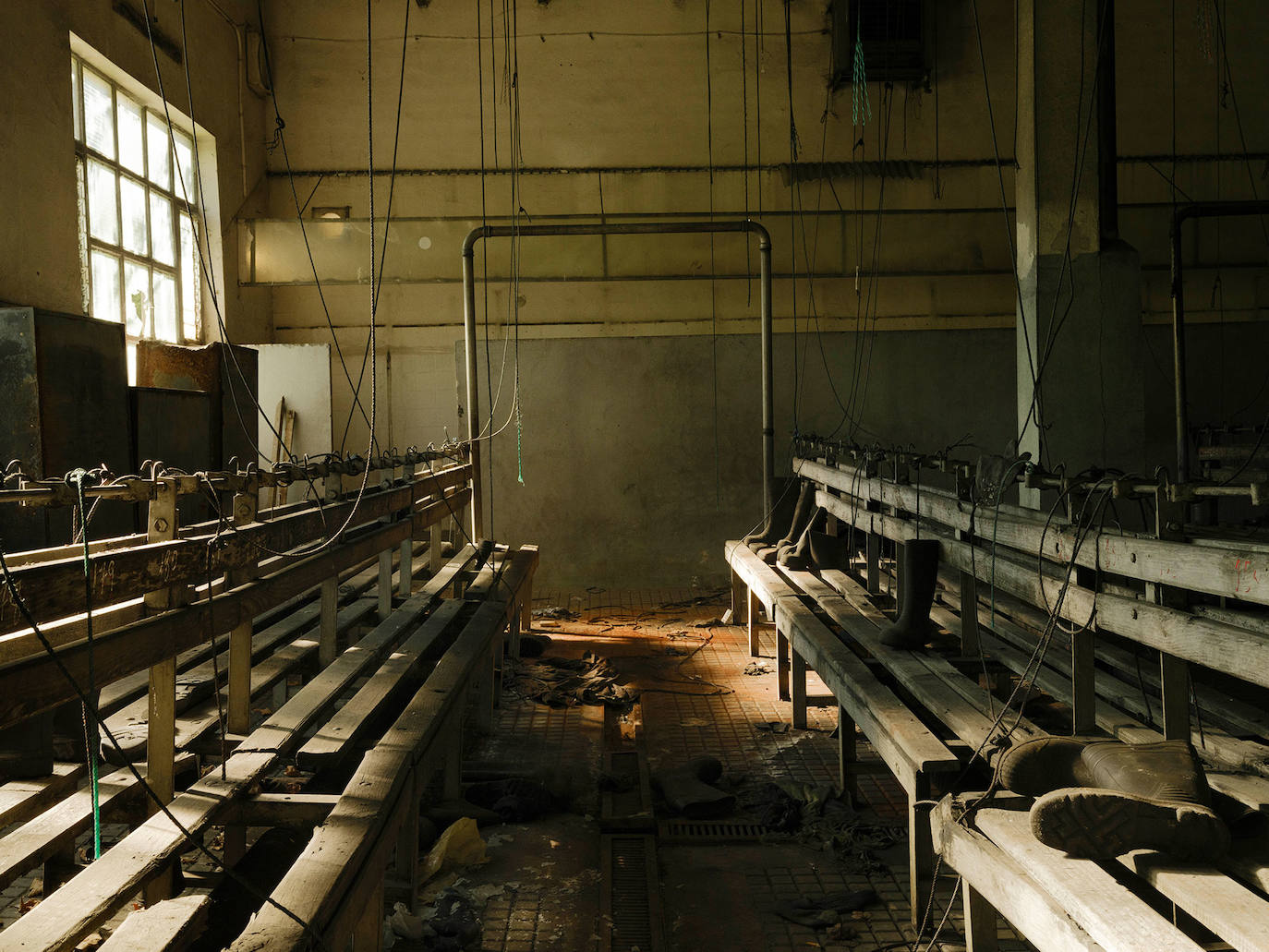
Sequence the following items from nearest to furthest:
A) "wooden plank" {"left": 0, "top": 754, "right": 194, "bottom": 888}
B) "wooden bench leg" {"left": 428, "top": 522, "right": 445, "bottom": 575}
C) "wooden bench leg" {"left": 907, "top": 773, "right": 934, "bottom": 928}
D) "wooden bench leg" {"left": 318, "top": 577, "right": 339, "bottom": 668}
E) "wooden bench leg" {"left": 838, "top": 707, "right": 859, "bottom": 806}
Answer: "wooden plank" {"left": 0, "top": 754, "right": 194, "bottom": 888} → "wooden bench leg" {"left": 907, "top": 773, "right": 934, "bottom": 928} → "wooden bench leg" {"left": 838, "top": 707, "right": 859, "bottom": 806} → "wooden bench leg" {"left": 318, "top": 577, "right": 339, "bottom": 668} → "wooden bench leg" {"left": 428, "top": 522, "right": 445, "bottom": 575}

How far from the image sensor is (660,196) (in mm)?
9305

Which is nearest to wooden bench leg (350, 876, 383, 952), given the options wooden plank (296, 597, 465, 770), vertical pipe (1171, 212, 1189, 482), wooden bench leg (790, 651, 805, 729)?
wooden plank (296, 597, 465, 770)

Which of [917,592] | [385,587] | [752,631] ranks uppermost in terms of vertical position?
[917,592]

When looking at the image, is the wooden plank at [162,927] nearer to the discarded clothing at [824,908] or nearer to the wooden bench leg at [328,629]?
the discarded clothing at [824,908]

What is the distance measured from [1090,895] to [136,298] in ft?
24.3

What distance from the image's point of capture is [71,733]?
2877 millimetres

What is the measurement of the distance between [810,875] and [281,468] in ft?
7.51

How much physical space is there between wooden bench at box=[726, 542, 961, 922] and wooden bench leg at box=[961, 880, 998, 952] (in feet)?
1.09

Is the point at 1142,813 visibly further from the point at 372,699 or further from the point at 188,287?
the point at 188,287

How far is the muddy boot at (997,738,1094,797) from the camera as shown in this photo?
2.20 m

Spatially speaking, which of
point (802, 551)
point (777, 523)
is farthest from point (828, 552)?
point (777, 523)

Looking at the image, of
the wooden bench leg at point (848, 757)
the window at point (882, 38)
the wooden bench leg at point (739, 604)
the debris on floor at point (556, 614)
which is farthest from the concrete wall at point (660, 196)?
the wooden bench leg at point (848, 757)

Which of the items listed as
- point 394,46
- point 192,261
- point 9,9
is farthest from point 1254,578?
point 394,46

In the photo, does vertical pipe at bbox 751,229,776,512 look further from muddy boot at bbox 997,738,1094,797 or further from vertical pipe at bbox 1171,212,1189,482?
muddy boot at bbox 997,738,1094,797
